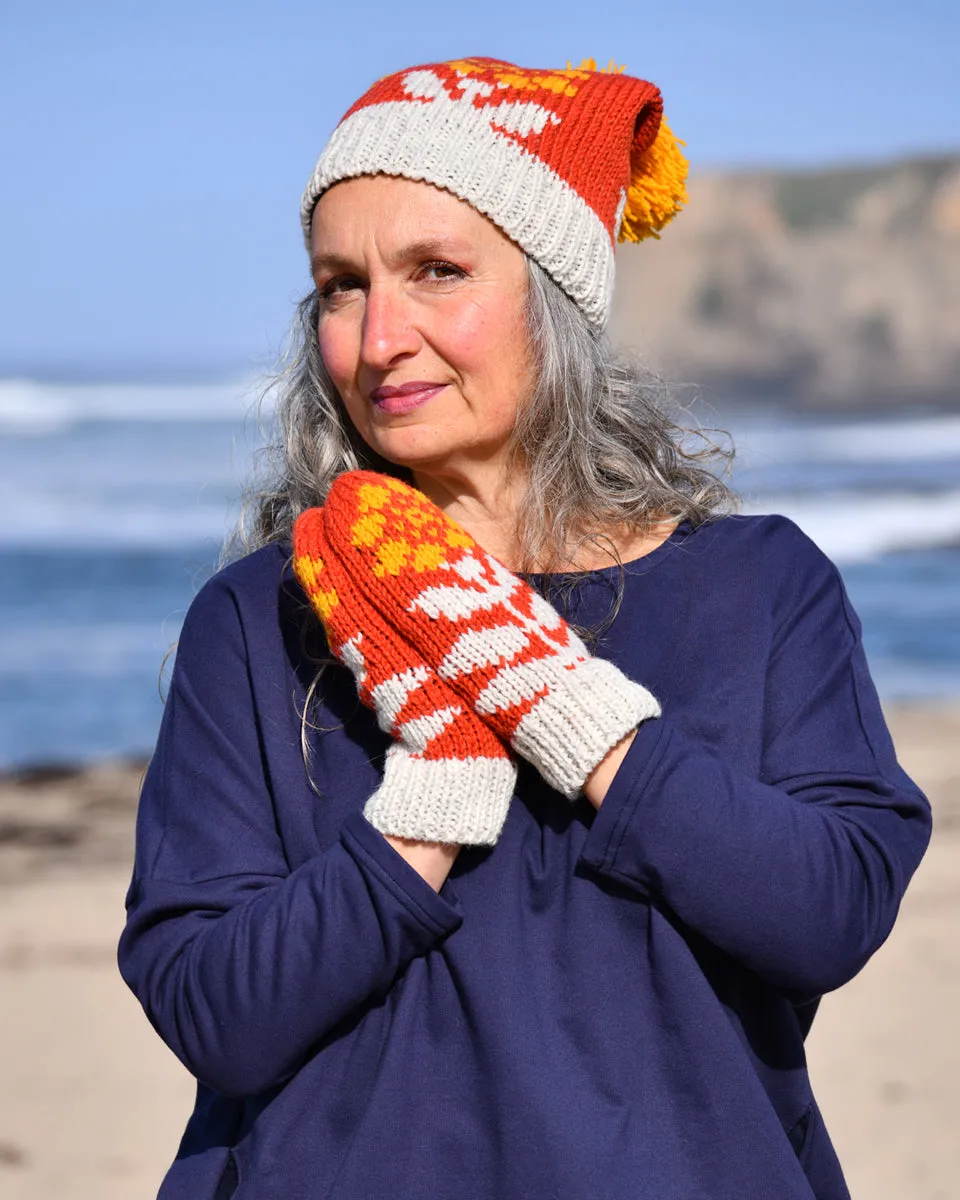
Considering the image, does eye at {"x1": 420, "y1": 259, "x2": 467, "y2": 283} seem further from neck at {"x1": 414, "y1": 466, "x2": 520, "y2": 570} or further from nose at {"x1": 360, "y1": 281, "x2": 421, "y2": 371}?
neck at {"x1": 414, "y1": 466, "x2": 520, "y2": 570}

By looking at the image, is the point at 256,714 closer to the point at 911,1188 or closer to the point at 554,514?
the point at 554,514

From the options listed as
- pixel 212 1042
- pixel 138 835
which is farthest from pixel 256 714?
pixel 212 1042

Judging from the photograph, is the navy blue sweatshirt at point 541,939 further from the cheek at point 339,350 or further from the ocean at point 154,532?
the ocean at point 154,532

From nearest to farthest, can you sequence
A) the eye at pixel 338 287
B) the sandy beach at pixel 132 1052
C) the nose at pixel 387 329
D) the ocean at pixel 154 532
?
the nose at pixel 387 329 → the eye at pixel 338 287 → the sandy beach at pixel 132 1052 → the ocean at pixel 154 532

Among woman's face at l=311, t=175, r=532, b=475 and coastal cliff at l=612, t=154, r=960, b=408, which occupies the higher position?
woman's face at l=311, t=175, r=532, b=475

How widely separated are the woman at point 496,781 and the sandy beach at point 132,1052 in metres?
Answer: 2.31

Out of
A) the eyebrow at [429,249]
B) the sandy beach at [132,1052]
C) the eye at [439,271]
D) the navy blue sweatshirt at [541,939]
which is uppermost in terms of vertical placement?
the eyebrow at [429,249]

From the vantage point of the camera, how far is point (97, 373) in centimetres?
3412

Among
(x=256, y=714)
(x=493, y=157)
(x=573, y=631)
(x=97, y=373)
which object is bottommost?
(x=97, y=373)

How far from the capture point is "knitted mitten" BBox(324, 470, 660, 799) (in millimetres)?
1692

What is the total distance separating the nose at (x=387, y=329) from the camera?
1.84 metres

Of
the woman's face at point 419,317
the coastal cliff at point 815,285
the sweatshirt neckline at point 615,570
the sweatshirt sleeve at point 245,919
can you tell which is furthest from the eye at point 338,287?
the coastal cliff at point 815,285

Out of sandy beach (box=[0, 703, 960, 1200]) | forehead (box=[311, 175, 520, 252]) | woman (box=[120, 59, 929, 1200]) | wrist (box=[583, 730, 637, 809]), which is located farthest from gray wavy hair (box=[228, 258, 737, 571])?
sandy beach (box=[0, 703, 960, 1200])

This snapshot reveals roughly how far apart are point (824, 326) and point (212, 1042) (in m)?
36.3
